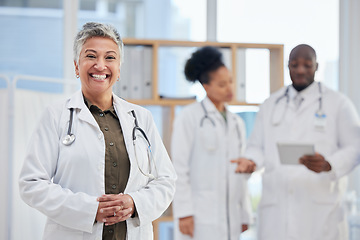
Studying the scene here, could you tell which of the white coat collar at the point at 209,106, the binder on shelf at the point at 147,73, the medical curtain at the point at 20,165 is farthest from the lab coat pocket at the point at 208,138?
the medical curtain at the point at 20,165

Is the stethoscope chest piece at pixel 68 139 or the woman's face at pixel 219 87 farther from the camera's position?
the woman's face at pixel 219 87

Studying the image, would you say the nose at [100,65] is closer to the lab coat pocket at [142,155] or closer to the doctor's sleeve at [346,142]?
the lab coat pocket at [142,155]

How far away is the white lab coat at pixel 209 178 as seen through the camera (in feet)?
9.20

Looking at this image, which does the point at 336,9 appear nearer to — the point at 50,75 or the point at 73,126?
the point at 50,75

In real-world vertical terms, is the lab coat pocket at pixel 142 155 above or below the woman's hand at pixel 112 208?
above

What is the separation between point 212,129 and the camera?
9.44 feet

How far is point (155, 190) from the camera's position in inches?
62.7

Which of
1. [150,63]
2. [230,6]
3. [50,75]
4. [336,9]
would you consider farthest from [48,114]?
[336,9]

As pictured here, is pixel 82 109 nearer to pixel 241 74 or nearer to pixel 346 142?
pixel 346 142

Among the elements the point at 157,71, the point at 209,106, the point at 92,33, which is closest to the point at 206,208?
the point at 209,106

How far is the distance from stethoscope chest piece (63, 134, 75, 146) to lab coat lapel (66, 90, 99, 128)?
2.9 inches

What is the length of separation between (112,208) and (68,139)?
0.82 ft

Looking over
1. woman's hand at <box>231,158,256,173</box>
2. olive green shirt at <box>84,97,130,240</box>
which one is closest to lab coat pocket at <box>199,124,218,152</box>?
woman's hand at <box>231,158,256,173</box>

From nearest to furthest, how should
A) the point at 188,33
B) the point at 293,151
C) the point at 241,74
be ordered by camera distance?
the point at 293,151 → the point at 241,74 → the point at 188,33
